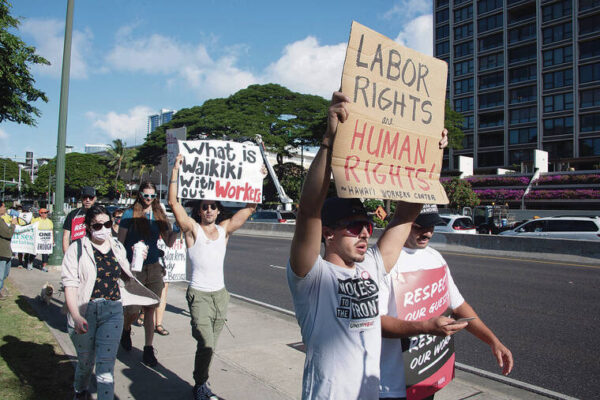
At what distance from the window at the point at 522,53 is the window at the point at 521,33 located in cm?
108

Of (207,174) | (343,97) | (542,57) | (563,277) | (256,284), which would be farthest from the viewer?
(542,57)

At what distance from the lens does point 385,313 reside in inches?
96.9

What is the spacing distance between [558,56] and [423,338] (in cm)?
6071

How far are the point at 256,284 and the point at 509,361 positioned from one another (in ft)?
27.1

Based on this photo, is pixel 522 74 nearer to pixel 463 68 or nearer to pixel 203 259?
pixel 463 68

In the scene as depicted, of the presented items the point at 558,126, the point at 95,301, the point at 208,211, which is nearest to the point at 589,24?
the point at 558,126

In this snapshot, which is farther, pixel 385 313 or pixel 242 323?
pixel 242 323

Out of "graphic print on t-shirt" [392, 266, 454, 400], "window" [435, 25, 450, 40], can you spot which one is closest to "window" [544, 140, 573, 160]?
"window" [435, 25, 450, 40]

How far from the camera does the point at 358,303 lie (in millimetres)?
2188

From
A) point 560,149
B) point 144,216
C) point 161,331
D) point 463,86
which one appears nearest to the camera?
point 144,216

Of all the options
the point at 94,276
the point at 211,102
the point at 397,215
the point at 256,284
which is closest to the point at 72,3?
the point at 256,284

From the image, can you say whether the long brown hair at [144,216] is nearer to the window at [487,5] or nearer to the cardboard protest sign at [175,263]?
the cardboard protest sign at [175,263]

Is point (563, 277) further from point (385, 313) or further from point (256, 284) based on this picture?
point (385, 313)

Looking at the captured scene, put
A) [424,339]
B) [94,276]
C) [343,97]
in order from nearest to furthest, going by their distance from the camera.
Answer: [343,97] < [424,339] < [94,276]
